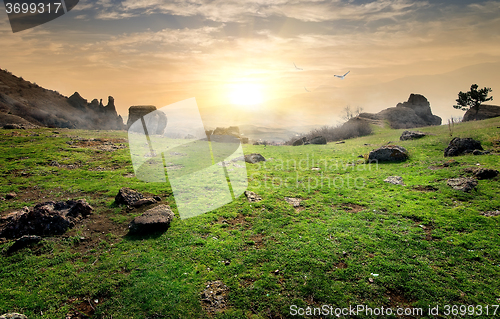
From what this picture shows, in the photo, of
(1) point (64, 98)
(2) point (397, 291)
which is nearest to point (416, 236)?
(2) point (397, 291)

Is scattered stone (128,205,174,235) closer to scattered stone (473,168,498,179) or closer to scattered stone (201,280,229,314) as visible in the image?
scattered stone (201,280,229,314)

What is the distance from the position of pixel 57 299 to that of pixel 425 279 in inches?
458

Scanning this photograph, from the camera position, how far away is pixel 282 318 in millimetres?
6348

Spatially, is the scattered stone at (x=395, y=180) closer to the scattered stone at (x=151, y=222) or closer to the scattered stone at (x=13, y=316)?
the scattered stone at (x=151, y=222)

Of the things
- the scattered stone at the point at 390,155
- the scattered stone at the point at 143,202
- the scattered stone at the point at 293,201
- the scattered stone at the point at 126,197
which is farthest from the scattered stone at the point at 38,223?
the scattered stone at the point at 390,155

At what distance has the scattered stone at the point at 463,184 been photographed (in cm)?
1269

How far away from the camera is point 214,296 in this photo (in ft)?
23.4

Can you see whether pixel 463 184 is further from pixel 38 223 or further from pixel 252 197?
pixel 38 223

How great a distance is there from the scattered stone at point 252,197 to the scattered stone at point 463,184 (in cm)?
1158

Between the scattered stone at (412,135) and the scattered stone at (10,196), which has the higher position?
the scattered stone at (412,135)

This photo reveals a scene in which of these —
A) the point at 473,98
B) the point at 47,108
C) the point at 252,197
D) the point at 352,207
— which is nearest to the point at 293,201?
the point at 252,197

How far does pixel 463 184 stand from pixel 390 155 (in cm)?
823

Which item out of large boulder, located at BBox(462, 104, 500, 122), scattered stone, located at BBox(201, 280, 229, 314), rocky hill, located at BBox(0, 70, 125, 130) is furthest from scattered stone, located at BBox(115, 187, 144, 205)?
large boulder, located at BBox(462, 104, 500, 122)

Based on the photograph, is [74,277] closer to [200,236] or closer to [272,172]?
[200,236]
